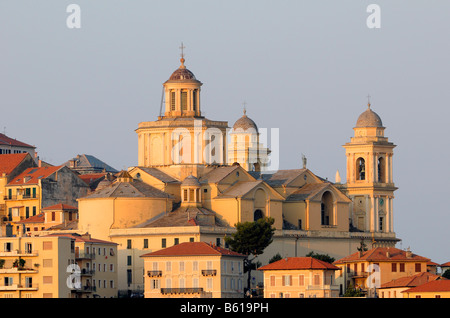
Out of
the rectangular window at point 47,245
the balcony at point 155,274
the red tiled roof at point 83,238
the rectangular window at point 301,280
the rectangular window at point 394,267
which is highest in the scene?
the red tiled roof at point 83,238

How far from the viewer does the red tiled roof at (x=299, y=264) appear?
585 feet

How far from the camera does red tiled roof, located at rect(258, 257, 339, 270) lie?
178 metres

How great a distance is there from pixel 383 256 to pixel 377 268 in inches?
87.7

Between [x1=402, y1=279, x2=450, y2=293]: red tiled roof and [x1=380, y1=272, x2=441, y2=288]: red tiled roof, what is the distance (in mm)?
3768

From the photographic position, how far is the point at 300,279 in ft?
585

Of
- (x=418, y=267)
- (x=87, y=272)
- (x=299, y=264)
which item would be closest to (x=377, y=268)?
(x=418, y=267)

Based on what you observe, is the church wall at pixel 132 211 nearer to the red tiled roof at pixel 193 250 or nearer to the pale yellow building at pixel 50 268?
Answer: the red tiled roof at pixel 193 250

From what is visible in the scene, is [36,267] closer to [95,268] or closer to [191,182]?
[95,268]

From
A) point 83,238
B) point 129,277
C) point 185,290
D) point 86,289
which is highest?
point 83,238

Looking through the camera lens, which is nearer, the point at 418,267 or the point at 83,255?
the point at 83,255

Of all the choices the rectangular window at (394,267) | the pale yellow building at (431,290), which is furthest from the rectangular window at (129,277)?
the pale yellow building at (431,290)

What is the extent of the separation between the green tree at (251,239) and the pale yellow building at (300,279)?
872cm
